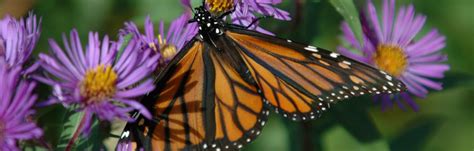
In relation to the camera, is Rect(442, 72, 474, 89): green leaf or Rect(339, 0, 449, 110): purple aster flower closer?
Rect(442, 72, 474, 89): green leaf

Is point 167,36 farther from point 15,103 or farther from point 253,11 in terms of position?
point 15,103

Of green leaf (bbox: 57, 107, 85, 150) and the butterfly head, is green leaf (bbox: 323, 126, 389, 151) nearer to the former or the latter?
the butterfly head

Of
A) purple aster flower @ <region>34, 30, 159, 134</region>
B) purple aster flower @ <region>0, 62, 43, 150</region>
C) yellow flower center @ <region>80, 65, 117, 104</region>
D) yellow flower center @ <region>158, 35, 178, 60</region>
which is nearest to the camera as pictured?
purple aster flower @ <region>0, 62, 43, 150</region>

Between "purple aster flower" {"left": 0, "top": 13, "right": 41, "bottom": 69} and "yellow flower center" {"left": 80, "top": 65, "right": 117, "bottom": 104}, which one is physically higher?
"purple aster flower" {"left": 0, "top": 13, "right": 41, "bottom": 69}

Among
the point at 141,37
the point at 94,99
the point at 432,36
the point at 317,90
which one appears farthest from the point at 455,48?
the point at 94,99

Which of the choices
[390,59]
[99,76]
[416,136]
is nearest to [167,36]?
[99,76]

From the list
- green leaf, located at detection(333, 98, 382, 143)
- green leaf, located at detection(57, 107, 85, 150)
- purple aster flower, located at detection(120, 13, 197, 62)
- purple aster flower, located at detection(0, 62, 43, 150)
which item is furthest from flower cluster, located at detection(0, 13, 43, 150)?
green leaf, located at detection(333, 98, 382, 143)

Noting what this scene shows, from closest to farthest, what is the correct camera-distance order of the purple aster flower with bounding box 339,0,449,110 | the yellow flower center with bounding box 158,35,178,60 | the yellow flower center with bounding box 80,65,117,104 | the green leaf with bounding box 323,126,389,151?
1. the yellow flower center with bounding box 80,65,117,104
2. the yellow flower center with bounding box 158,35,178,60
3. the green leaf with bounding box 323,126,389,151
4. the purple aster flower with bounding box 339,0,449,110

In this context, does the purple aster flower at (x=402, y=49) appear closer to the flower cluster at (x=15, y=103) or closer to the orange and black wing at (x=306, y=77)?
the orange and black wing at (x=306, y=77)

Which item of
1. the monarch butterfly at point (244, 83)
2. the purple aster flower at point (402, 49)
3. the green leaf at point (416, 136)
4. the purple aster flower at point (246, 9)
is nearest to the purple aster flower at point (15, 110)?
the monarch butterfly at point (244, 83)
